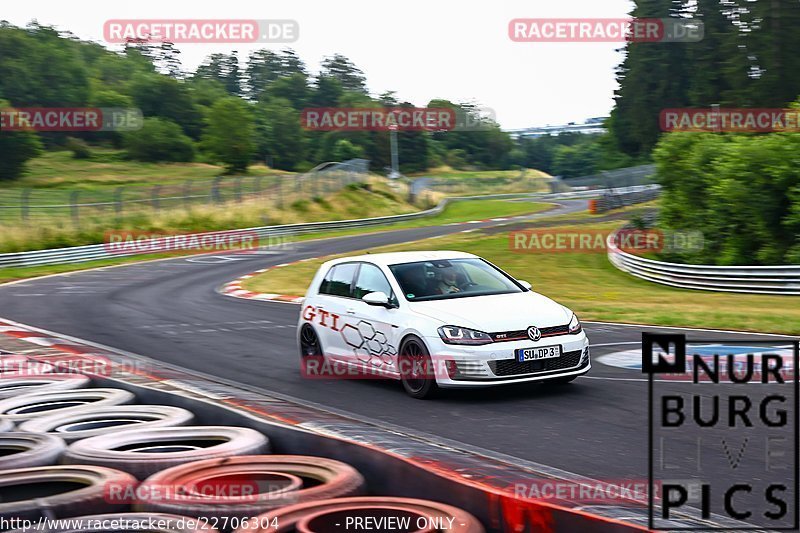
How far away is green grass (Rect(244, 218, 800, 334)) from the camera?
16484 mm

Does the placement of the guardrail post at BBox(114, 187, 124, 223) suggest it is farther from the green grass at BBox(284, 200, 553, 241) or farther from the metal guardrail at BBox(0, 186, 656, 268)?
the green grass at BBox(284, 200, 553, 241)

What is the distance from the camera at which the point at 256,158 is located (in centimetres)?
11375

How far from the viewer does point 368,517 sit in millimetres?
4496

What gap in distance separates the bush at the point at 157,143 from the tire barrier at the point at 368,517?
9151 centimetres

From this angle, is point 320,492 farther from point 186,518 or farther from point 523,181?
point 523,181

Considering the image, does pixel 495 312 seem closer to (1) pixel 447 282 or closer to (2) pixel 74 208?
(1) pixel 447 282

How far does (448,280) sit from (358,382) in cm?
153

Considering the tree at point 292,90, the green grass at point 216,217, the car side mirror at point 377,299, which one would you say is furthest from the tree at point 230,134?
the car side mirror at point 377,299

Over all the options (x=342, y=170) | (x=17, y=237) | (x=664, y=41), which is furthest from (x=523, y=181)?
(x=17, y=237)

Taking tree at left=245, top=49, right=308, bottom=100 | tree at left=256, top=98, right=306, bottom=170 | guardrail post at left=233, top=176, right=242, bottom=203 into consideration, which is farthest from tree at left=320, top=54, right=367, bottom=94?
guardrail post at left=233, top=176, right=242, bottom=203

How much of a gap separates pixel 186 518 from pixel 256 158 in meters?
111

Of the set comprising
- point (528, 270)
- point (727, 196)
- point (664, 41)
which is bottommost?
point (528, 270)

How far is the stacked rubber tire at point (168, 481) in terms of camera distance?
441cm

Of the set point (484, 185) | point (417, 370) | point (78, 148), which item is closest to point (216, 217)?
point (417, 370)
